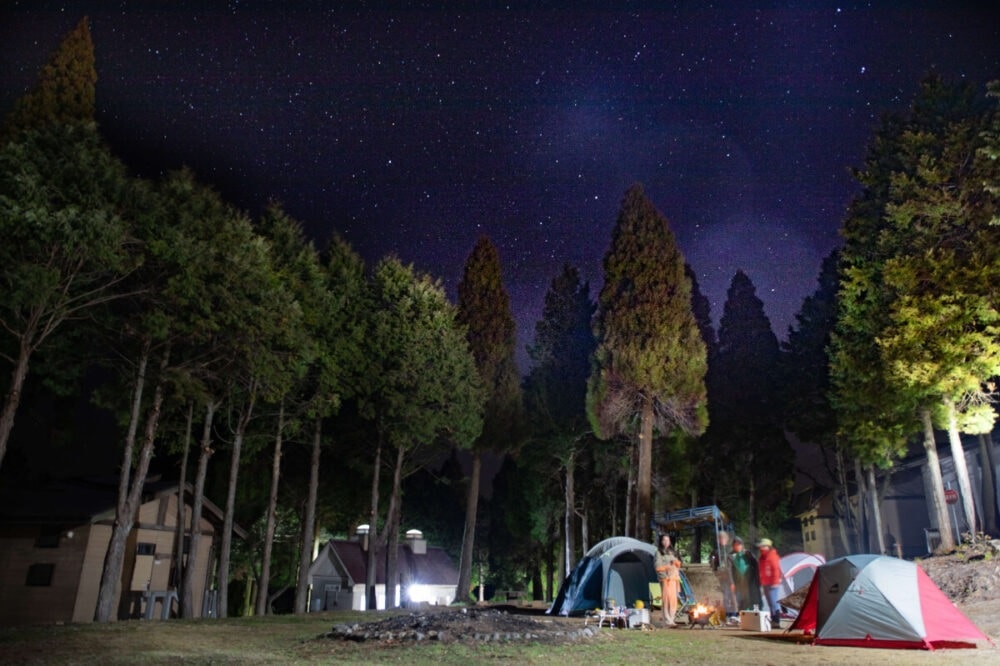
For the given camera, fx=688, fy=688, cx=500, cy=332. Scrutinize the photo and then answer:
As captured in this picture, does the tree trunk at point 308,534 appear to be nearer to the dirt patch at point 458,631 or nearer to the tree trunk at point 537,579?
the dirt patch at point 458,631

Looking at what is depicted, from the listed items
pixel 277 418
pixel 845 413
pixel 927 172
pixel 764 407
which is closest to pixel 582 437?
pixel 764 407

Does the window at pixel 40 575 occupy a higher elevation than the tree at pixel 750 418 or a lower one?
lower

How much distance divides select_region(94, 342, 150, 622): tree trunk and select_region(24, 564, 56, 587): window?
21.6 feet

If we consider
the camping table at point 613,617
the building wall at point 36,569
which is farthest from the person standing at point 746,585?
the building wall at point 36,569

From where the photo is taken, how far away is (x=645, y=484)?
Answer: 24.4m

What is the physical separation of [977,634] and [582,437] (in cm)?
2763

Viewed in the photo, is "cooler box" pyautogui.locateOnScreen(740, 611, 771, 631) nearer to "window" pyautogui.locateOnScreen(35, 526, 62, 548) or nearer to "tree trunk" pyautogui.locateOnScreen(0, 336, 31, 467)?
"tree trunk" pyautogui.locateOnScreen(0, 336, 31, 467)

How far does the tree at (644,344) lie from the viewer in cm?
2520

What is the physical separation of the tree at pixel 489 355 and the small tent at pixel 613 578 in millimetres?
11335

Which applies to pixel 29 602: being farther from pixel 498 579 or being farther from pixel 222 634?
pixel 498 579

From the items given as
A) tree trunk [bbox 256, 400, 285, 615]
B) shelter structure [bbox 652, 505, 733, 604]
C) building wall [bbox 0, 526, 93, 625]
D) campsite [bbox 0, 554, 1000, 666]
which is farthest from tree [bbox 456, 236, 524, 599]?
campsite [bbox 0, 554, 1000, 666]

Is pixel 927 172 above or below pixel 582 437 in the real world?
above

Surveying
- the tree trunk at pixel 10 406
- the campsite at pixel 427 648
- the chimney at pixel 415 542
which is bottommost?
the campsite at pixel 427 648

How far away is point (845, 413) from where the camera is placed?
25.7m
